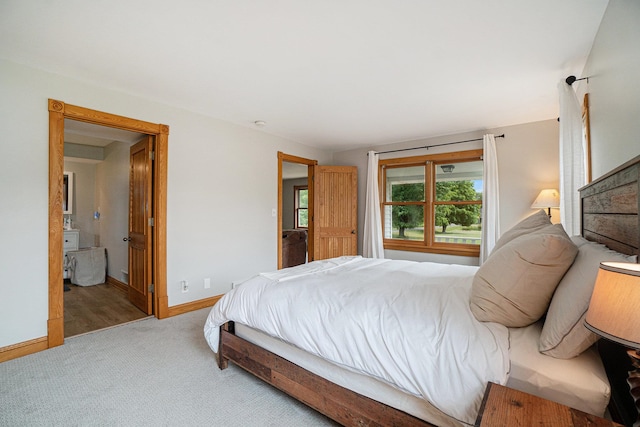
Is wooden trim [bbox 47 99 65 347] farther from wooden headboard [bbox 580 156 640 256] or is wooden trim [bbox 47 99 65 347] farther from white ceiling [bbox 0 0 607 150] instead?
wooden headboard [bbox 580 156 640 256]

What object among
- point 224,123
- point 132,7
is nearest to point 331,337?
point 132,7

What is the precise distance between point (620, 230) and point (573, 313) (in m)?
0.57

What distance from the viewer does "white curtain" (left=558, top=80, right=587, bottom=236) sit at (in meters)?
2.29

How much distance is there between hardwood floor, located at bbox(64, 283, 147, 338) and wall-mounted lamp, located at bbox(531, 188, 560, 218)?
4806mm

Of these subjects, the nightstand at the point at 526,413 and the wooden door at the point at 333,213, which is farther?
the wooden door at the point at 333,213

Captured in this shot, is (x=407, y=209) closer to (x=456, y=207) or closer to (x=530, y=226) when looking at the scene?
(x=456, y=207)

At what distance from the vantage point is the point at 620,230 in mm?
1300

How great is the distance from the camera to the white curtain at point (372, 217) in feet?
16.2

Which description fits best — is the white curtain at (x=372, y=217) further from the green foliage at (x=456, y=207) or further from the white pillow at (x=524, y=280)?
the white pillow at (x=524, y=280)

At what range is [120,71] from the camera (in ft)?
8.19

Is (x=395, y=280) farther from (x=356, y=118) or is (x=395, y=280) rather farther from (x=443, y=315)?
(x=356, y=118)

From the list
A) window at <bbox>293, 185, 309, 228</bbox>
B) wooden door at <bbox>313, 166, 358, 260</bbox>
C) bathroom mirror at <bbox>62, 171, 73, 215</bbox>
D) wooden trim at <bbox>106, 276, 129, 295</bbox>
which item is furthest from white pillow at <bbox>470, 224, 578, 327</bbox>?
window at <bbox>293, 185, 309, 228</bbox>

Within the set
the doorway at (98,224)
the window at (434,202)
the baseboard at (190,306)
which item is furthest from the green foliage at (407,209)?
the doorway at (98,224)

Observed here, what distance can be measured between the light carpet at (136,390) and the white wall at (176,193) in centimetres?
52
